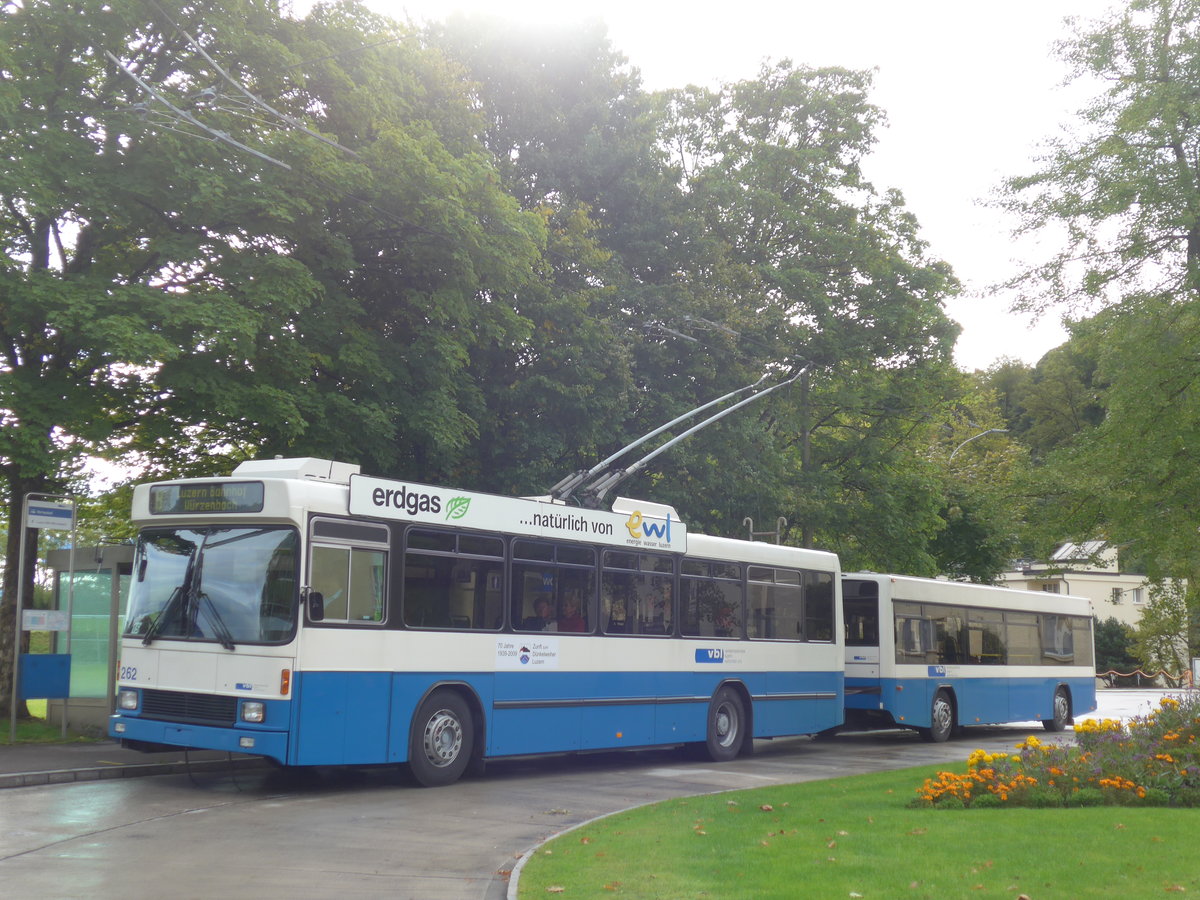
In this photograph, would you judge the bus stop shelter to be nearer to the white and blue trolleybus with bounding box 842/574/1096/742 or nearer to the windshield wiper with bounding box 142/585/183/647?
the windshield wiper with bounding box 142/585/183/647

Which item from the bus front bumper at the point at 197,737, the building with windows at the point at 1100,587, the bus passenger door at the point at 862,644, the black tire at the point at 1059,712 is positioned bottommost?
the black tire at the point at 1059,712

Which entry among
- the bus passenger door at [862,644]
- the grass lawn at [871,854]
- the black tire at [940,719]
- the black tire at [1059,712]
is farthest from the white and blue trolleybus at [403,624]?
the black tire at [1059,712]

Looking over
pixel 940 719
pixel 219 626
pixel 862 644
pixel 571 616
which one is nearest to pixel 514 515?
pixel 571 616

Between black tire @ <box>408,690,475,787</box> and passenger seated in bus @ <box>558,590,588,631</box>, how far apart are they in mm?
1884

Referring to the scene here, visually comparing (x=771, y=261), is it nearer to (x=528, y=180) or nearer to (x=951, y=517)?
(x=528, y=180)

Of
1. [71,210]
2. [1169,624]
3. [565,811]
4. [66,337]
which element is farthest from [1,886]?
[1169,624]

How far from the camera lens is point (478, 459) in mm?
25828

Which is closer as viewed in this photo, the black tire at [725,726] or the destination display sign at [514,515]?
the destination display sign at [514,515]

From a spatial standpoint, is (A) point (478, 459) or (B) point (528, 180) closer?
(A) point (478, 459)

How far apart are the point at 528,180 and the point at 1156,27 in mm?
14968

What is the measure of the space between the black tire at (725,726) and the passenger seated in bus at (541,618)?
12.3 feet

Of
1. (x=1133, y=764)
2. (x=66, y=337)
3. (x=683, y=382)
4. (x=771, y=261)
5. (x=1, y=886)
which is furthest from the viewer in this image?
(x=771, y=261)

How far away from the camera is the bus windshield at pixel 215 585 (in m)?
12.2

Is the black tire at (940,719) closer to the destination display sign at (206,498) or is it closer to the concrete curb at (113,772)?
the concrete curb at (113,772)
